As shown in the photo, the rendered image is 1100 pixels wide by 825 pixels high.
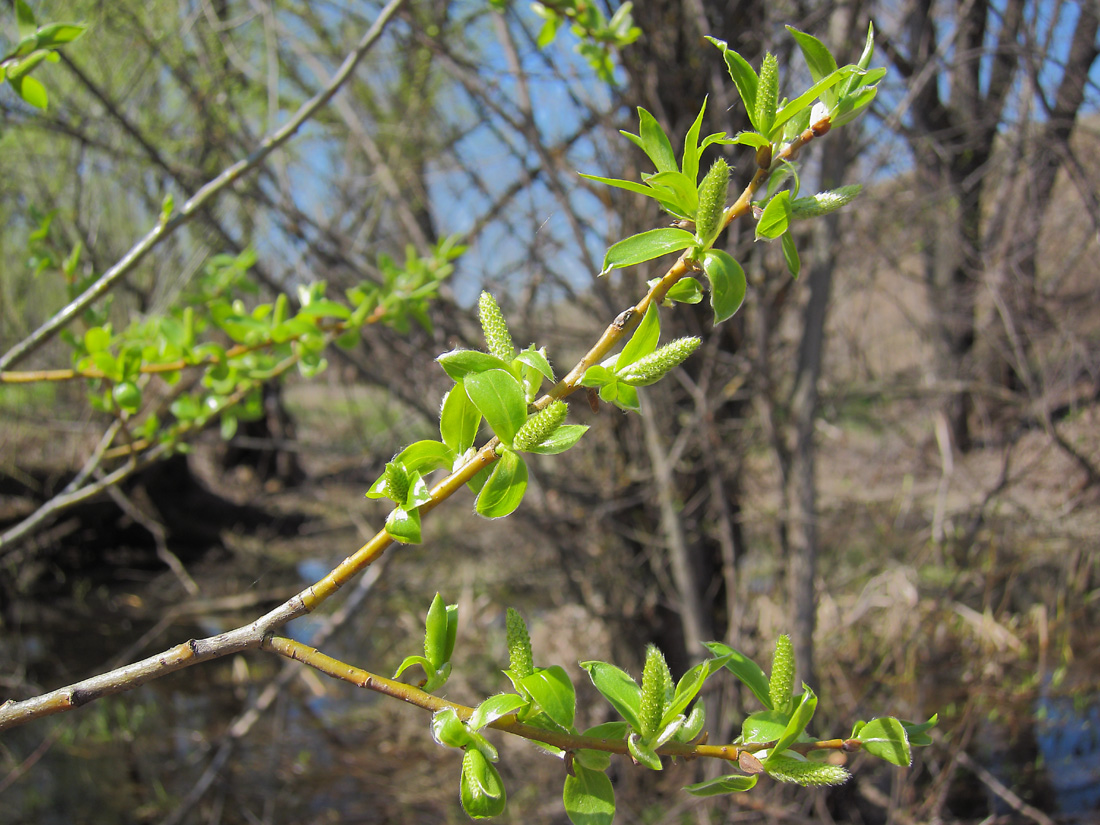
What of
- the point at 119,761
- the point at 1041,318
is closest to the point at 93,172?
the point at 119,761

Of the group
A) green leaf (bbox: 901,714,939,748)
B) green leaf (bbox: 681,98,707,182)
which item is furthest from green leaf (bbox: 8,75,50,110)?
green leaf (bbox: 901,714,939,748)

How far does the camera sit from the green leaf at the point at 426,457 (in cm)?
56

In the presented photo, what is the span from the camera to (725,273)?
0.56m

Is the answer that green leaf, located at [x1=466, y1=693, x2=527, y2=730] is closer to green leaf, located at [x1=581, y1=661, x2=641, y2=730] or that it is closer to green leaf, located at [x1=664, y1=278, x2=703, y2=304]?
green leaf, located at [x1=581, y1=661, x2=641, y2=730]

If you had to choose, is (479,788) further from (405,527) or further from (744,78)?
(744,78)

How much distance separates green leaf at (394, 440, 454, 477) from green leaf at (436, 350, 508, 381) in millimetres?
61

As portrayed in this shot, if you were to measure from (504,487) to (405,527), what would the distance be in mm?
77

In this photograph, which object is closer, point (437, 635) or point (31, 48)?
point (437, 635)

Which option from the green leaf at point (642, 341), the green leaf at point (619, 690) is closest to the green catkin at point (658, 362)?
the green leaf at point (642, 341)

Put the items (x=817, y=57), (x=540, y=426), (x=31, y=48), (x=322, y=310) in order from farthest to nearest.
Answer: (x=322, y=310) → (x=31, y=48) → (x=817, y=57) → (x=540, y=426)

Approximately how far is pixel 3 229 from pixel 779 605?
5737 millimetres

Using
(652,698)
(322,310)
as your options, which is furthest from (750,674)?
(322,310)

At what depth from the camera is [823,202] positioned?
563mm

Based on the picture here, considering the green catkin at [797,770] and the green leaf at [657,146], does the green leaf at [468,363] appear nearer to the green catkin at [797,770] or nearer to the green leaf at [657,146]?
the green leaf at [657,146]
